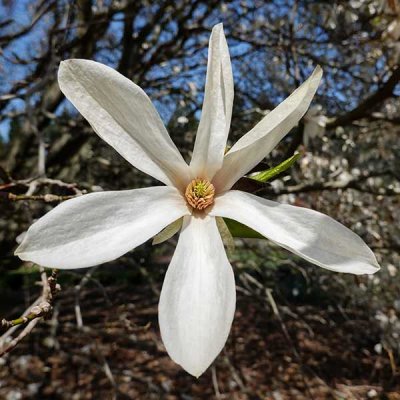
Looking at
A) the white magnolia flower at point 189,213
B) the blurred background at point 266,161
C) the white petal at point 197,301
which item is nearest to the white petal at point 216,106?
the white magnolia flower at point 189,213

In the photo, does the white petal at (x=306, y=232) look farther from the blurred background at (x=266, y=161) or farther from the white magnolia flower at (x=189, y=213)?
the blurred background at (x=266, y=161)

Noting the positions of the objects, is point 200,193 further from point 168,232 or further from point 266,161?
point 266,161

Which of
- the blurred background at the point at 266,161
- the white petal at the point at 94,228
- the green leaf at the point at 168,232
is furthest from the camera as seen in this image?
the blurred background at the point at 266,161

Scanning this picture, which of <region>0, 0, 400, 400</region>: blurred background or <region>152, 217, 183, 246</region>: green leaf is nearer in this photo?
<region>152, 217, 183, 246</region>: green leaf

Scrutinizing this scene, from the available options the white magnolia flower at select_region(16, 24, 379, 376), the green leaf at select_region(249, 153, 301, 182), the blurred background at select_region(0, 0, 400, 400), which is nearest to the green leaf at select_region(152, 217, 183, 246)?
the white magnolia flower at select_region(16, 24, 379, 376)

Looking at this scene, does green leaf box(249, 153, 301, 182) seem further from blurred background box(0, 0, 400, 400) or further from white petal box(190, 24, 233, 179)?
blurred background box(0, 0, 400, 400)

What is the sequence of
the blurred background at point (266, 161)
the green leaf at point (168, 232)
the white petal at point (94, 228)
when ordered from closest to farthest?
1. the white petal at point (94, 228)
2. the green leaf at point (168, 232)
3. the blurred background at point (266, 161)
